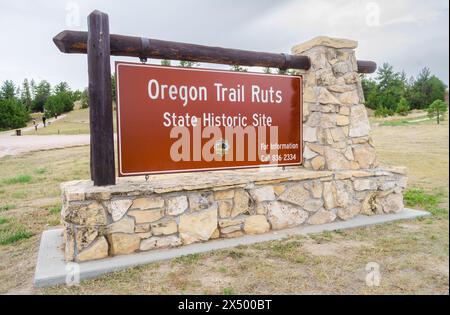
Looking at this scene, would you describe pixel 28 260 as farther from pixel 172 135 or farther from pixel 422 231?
pixel 422 231

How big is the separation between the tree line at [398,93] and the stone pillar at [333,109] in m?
42.6

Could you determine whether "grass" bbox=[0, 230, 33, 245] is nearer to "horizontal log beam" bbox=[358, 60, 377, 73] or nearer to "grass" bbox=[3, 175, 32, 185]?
"grass" bbox=[3, 175, 32, 185]

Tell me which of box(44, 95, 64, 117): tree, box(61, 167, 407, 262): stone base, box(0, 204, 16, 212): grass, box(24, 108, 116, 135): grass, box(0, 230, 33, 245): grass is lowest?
box(0, 230, 33, 245): grass

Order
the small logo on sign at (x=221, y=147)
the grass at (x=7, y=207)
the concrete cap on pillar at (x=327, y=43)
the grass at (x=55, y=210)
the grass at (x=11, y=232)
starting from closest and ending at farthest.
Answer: the small logo on sign at (x=221, y=147)
the grass at (x=11, y=232)
the concrete cap on pillar at (x=327, y=43)
the grass at (x=55, y=210)
the grass at (x=7, y=207)

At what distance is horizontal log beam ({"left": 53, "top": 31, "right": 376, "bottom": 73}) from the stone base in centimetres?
144

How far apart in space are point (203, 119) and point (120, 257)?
183cm

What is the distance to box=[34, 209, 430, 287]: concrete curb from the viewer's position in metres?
3.21

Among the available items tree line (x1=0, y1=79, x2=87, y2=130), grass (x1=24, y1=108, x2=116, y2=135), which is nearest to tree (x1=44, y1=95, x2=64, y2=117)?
tree line (x1=0, y1=79, x2=87, y2=130)

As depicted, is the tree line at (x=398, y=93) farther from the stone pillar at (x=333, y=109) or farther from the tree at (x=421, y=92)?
the stone pillar at (x=333, y=109)

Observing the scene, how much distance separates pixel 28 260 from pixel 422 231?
15.6 ft

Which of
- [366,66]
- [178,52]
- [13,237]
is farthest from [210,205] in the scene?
[366,66]

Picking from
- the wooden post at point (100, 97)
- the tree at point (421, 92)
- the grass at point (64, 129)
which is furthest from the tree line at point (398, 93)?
the wooden post at point (100, 97)

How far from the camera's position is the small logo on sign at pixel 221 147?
172 inches

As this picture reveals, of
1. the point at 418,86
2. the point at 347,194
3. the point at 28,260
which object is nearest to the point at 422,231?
the point at 347,194
